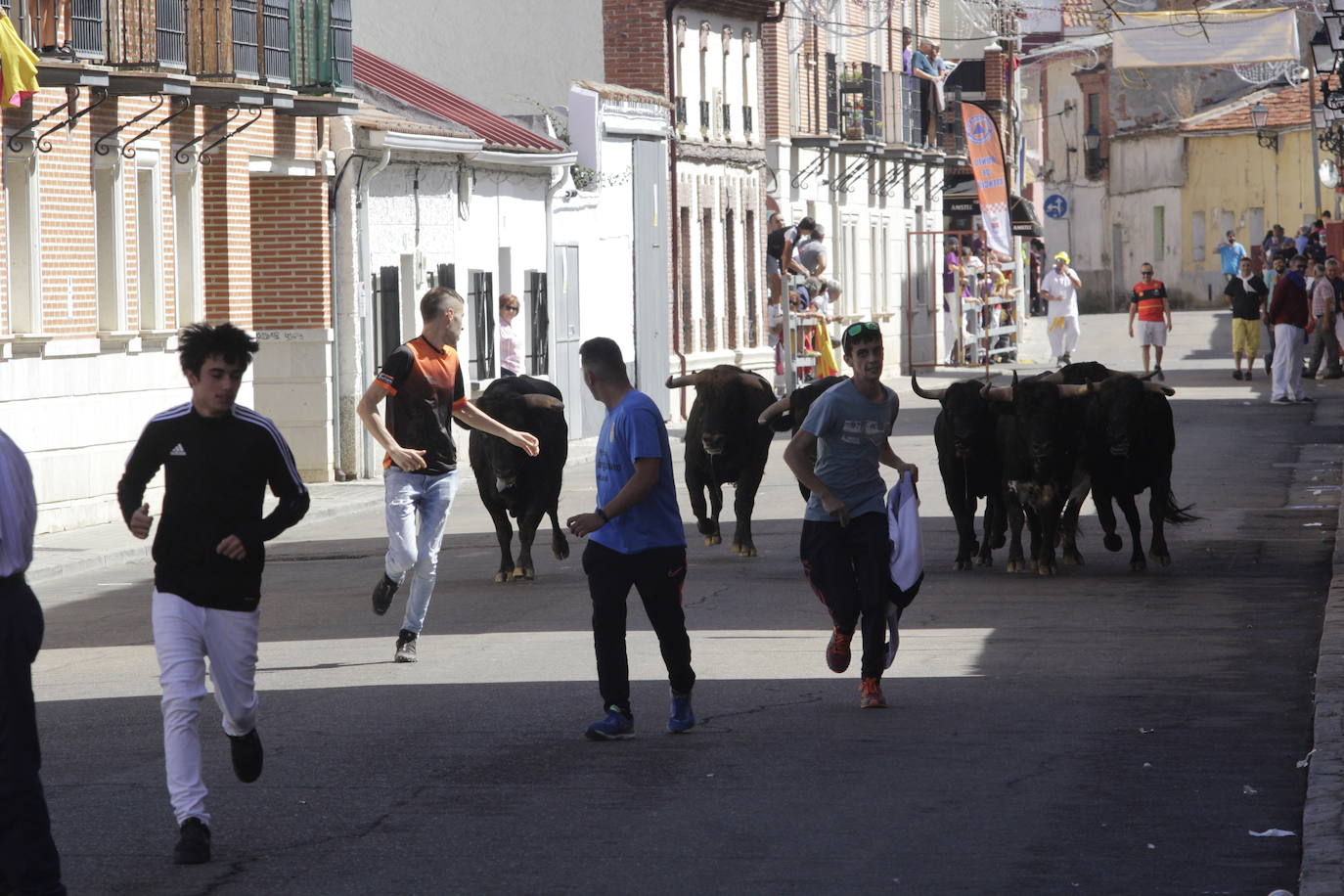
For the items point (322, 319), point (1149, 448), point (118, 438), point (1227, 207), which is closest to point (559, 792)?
point (1149, 448)

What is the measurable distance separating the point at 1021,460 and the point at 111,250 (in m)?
9.95

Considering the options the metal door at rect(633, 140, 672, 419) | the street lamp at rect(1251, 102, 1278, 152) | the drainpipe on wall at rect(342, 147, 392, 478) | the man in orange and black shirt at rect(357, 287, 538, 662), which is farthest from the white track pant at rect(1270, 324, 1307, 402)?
the street lamp at rect(1251, 102, 1278, 152)

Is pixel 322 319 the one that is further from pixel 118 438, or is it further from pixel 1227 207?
pixel 1227 207

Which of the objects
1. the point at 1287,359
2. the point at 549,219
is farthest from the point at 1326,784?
the point at 1287,359

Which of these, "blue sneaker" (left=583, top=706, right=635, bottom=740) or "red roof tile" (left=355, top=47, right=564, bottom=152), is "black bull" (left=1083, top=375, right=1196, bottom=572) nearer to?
"blue sneaker" (left=583, top=706, right=635, bottom=740)

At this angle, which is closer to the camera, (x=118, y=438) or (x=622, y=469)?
(x=622, y=469)

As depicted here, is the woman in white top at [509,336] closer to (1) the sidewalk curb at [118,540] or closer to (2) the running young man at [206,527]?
(1) the sidewalk curb at [118,540]

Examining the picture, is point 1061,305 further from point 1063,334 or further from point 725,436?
point 725,436

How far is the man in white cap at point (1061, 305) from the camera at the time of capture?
43406mm

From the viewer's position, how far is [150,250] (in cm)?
2314

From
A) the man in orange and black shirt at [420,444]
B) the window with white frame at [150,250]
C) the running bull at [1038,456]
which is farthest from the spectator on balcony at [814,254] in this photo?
the man in orange and black shirt at [420,444]

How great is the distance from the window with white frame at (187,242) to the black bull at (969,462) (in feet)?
32.4

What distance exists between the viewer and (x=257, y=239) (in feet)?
85.8

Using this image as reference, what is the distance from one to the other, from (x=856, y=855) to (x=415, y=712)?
344 cm
